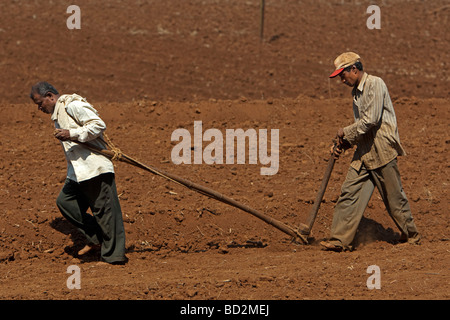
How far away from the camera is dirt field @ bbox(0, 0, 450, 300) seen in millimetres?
5578

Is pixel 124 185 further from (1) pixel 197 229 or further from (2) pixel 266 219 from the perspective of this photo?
(2) pixel 266 219

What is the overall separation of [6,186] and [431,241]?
14.9 ft

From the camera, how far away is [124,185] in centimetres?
768

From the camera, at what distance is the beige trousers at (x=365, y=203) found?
6.15 metres

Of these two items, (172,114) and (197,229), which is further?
(172,114)

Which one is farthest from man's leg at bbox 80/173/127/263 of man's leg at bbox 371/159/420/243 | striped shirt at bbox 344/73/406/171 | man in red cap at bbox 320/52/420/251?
man's leg at bbox 371/159/420/243

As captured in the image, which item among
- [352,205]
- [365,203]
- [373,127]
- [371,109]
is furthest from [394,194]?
[371,109]

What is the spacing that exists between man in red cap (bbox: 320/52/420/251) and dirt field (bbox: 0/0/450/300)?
27 centimetres

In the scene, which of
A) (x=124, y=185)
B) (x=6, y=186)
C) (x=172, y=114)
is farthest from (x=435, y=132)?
(x=6, y=186)

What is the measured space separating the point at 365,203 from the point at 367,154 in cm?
47

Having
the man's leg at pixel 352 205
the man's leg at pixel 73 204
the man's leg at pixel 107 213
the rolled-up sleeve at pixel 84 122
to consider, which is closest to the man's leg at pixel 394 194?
the man's leg at pixel 352 205

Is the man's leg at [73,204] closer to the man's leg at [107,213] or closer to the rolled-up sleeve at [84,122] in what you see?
the man's leg at [107,213]

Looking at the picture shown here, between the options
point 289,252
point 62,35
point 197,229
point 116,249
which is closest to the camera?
point 116,249

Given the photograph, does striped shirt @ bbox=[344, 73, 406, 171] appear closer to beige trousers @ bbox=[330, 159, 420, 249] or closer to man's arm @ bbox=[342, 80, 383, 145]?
man's arm @ bbox=[342, 80, 383, 145]
